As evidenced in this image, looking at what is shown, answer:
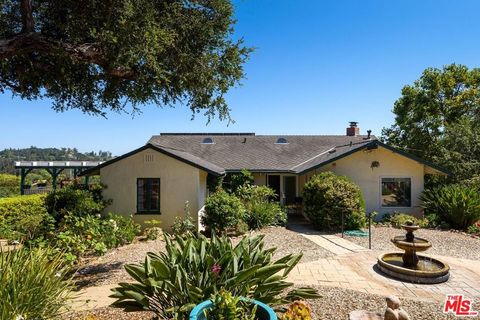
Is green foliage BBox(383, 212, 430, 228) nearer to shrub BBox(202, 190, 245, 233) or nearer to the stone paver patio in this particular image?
the stone paver patio

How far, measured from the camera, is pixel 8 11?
7688mm

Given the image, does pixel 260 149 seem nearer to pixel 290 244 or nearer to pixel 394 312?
pixel 290 244

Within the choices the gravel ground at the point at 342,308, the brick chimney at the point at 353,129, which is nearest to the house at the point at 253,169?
the brick chimney at the point at 353,129

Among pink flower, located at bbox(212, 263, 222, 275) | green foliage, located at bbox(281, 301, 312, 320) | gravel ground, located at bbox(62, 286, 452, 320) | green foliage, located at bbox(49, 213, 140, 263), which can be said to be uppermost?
pink flower, located at bbox(212, 263, 222, 275)

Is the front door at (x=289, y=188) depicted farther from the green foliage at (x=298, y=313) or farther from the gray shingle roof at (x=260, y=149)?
the green foliage at (x=298, y=313)

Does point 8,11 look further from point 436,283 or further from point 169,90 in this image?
point 436,283

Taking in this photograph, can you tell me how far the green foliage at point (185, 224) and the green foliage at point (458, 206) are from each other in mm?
11925

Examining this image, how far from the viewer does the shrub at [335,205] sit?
13.5 m

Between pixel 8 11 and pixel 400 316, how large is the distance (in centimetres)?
1080

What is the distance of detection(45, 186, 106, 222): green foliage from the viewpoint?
11.8 m

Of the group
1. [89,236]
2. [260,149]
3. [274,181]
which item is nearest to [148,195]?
[89,236]

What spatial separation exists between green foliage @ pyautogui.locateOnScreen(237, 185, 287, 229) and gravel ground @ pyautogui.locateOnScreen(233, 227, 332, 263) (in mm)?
457

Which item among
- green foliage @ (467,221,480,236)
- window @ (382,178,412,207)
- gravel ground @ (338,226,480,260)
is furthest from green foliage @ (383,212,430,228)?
green foliage @ (467,221,480,236)

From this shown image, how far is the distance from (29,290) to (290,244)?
8660 millimetres
